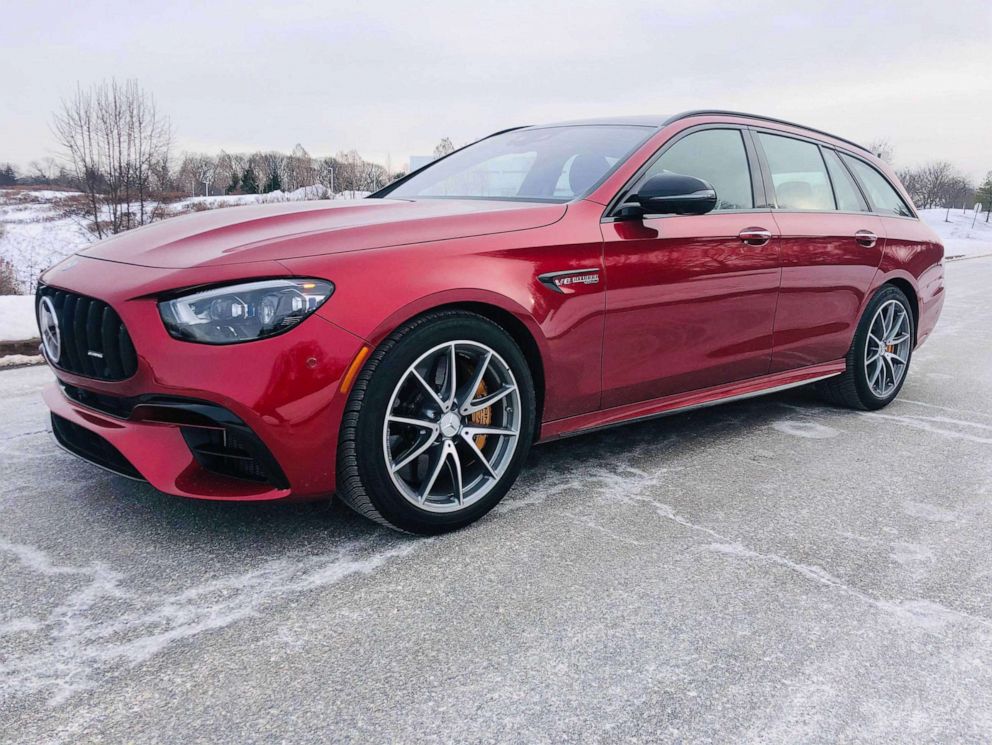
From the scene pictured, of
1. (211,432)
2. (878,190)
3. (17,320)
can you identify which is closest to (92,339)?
(211,432)

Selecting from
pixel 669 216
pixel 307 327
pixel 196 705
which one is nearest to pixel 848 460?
pixel 669 216

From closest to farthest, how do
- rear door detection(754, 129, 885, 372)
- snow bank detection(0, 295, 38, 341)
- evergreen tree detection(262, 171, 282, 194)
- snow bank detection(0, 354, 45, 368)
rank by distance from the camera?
1. rear door detection(754, 129, 885, 372)
2. snow bank detection(0, 354, 45, 368)
3. snow bank detection(0, 295, 38, 341)
4. evergreen tree detection(262, 171, 282, 194)

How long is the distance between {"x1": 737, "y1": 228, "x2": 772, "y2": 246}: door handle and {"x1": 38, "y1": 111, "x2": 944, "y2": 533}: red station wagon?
0.01 metres

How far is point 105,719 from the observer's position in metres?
1.76

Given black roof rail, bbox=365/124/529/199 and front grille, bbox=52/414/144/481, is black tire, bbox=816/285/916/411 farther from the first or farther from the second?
front grille, bbox=52/414/144/481

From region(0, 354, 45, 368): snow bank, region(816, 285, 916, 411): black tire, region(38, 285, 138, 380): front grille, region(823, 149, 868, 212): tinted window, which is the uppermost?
region(823, 149, 868, 212): tinted window

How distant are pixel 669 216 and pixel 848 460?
1505mm

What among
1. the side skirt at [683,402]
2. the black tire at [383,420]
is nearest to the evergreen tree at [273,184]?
the side skirt at [683,402]

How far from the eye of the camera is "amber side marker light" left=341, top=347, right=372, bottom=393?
246cm

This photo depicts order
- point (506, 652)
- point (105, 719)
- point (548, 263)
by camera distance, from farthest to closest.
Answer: point (548, 263), point (506, 652), point (105, 719)

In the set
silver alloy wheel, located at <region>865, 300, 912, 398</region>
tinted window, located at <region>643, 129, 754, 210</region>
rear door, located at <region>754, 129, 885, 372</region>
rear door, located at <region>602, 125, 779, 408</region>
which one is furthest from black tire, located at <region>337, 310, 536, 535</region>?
silver alloy wheel, located at <region>865, 300, 912, 398</region>

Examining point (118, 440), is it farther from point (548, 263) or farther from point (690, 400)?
point (690, 400)

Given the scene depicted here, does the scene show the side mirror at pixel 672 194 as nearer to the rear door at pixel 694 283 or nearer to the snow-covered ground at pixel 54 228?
the rear door at pixel 694 283

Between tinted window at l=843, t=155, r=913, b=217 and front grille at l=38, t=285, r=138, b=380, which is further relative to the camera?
tinted window at l=843, t=155, r=913, b=217
